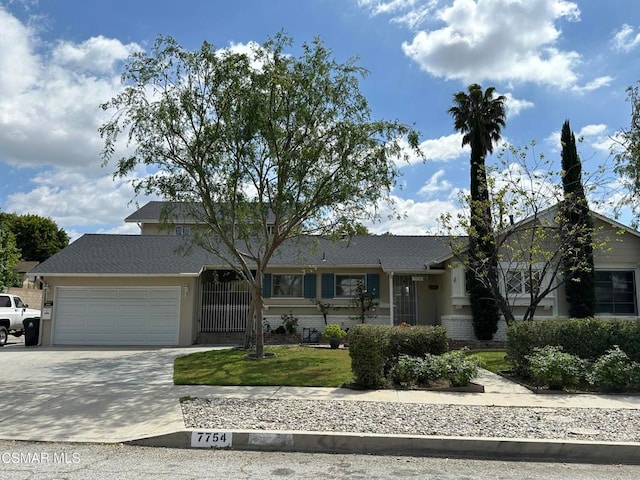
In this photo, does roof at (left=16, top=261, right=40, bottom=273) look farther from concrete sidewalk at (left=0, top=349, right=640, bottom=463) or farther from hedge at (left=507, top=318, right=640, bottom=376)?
hedge at (left=507, top=318, right=640, bottom=376)

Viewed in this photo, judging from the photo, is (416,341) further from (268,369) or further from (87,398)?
(87,398)

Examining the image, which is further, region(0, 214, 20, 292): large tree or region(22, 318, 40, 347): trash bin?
region(0, 214, 20, 292): large tree

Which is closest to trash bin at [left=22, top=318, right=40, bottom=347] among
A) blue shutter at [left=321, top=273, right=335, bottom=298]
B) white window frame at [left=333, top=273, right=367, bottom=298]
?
blue shutter at [left=321, top=273, right=335, bottom=298]

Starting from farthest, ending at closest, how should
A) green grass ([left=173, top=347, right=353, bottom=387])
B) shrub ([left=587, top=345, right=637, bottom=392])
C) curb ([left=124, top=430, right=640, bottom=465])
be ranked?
green grass ([left=173, top=347, right=353, bottom=387])
shrub ([left=587, top=345, right=637, bottom=392])
curb ([left=124, top=430, right=640, bottom=465])

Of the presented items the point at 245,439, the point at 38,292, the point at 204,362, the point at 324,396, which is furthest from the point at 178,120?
the point at 38,292

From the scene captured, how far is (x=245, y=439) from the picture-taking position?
21.5 ft

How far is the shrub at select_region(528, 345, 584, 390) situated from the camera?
9.95 m

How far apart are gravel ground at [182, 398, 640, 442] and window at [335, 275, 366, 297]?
12.0 metres

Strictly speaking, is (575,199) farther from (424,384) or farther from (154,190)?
(154,190)

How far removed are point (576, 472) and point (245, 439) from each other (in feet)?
12.7

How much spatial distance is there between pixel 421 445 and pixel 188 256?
1552 centimetres

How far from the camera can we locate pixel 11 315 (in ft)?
69.3

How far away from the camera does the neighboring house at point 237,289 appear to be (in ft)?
61.4

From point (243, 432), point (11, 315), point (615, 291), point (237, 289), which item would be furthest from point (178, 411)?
point (615, 291)
